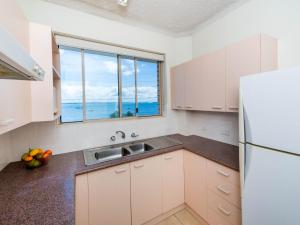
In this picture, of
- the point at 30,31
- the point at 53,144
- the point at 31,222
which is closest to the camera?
the point at 31,222

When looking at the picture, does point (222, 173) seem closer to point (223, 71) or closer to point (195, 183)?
point (195, 183)

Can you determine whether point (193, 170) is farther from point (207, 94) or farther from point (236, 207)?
point (207, 94)

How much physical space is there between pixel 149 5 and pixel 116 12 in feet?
1.51

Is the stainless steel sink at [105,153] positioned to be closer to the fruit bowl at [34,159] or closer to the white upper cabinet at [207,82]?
the fruit bowl at [34,159]

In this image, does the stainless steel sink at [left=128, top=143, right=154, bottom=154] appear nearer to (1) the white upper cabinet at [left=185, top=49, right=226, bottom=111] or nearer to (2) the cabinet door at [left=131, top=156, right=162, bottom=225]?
(2) the cabinet door at [left=131, top=156, right=162, bottom=225]

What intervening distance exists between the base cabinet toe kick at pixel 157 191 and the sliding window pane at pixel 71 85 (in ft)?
2.99

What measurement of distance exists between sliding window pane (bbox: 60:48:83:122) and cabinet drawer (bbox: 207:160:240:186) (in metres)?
1.75

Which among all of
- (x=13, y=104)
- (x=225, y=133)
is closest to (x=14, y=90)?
(x=13, y=104)

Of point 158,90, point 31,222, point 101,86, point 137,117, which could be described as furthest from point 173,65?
point 31,222

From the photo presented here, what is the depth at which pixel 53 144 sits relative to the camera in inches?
67.6

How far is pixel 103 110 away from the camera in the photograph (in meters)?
2.12

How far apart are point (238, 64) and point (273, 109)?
2.49 feet

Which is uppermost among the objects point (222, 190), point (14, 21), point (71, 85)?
point (14, 21)

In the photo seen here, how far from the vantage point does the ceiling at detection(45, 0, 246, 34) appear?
1.74 meters
